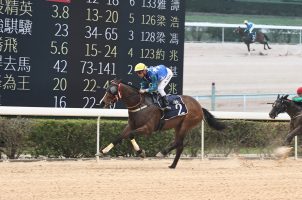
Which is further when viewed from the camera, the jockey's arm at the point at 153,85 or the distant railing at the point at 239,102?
the distant railing at the point at 239,102

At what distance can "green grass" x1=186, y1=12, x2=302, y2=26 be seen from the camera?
2131 cm

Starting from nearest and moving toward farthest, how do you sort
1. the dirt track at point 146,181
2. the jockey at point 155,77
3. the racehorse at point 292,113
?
the dirt track at point 146,181
the jockey at point 155,77
the racehorse at point 292,113

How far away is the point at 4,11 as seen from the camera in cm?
932

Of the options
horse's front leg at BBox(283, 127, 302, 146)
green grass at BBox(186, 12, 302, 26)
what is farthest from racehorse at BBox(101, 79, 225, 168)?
green grass at BBox(186, 12, 302, 26)

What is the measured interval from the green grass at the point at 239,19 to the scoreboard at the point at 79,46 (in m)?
10.6

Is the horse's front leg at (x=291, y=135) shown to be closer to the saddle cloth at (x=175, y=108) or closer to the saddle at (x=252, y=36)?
the saddle cloth at (x=175, y=108)

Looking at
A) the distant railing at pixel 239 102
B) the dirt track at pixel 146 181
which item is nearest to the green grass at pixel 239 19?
the distant railing at pixel 239 102

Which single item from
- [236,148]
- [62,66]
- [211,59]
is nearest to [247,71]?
[211,59]

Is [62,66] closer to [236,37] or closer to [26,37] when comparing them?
[26,37]

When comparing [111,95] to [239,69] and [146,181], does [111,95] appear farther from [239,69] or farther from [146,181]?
[239,69]

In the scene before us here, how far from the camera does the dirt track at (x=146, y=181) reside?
580 cm

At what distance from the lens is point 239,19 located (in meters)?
21.7

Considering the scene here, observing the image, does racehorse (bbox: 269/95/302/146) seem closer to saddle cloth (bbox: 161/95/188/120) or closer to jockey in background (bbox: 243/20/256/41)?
saddle cloth (bbox: 161/95/188/120)

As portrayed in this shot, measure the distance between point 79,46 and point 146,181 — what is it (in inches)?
136
